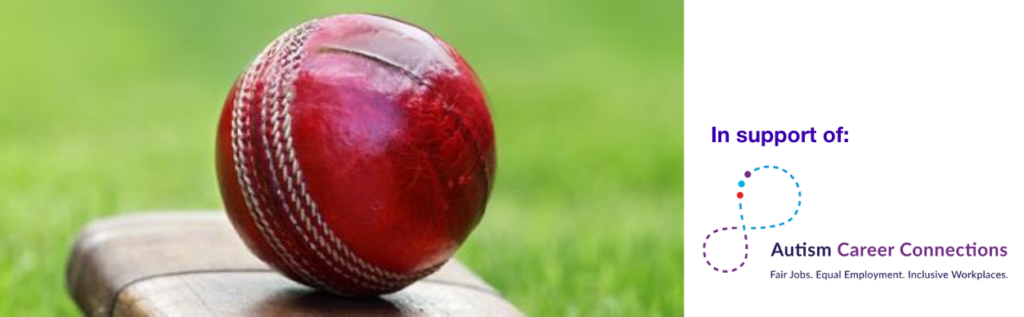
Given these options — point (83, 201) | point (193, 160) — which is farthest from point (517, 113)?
point (83, 201)

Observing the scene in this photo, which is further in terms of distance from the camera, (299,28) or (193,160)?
(193,160)

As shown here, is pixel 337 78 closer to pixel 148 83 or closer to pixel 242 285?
pixel 242 285
